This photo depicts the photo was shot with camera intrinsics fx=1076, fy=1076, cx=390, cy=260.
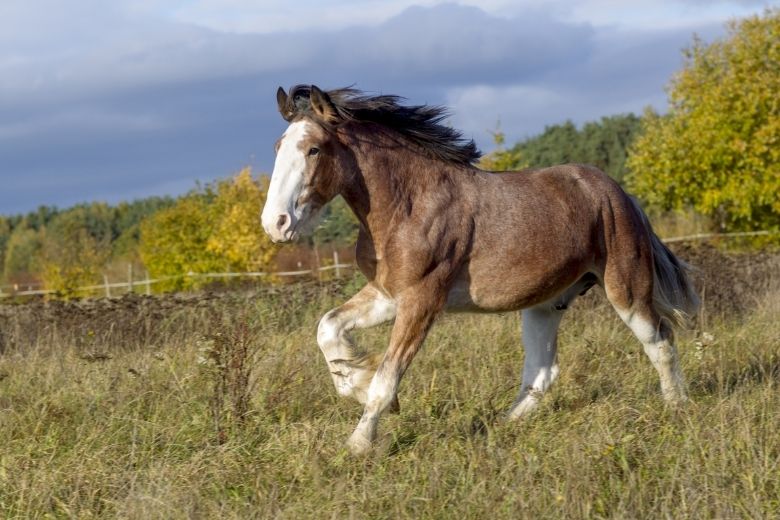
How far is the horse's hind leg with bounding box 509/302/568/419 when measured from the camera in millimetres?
7316

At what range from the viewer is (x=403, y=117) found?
659 centimetres

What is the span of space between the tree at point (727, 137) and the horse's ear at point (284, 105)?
2506 centimetres

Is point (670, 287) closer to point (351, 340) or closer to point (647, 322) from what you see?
point (647, 322)

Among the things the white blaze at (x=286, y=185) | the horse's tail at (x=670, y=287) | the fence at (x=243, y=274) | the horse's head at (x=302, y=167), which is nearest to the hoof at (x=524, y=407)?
the horse's tail at (x=670, y=287)

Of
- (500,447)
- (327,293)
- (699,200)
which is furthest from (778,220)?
(500,447)

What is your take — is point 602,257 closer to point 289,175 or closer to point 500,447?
point 500,447

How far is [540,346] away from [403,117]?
192cm

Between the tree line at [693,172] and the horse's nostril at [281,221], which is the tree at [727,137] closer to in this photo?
the tree line at [693,172]

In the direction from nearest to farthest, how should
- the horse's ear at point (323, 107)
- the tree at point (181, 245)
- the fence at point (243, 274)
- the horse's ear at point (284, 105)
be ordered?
the horse's ear at point (323, 107), the horse's ear at point (284, 105), the fence at point (243, 274), the tree at point (181, 245)

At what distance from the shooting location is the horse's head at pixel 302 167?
5.74 m

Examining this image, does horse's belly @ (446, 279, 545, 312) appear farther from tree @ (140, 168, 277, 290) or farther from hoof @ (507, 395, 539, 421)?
tree @ (140, 168, 277, 290)

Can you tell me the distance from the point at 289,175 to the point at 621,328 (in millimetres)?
4901

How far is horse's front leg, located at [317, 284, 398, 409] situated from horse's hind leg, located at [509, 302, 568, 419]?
1.33m

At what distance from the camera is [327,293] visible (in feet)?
40.7
